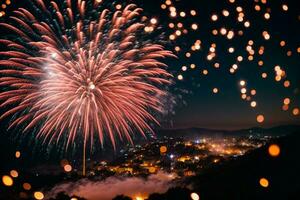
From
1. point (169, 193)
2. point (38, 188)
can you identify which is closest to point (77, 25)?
point (169, 193)

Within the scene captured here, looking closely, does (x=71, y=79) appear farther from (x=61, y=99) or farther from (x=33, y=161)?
(x=33, y=161)

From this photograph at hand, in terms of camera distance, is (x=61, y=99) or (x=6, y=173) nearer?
(x=61, y=99)

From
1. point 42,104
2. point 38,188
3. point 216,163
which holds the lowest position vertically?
point 38,188

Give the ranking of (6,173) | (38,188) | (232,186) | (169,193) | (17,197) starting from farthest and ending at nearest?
(6,173) → (38,188) → (17,197) → (232,186) → (169,193)

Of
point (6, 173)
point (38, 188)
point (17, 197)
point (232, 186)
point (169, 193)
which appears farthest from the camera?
point (6, 173)

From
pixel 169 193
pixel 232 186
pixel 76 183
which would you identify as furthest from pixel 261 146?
pixel 76 183

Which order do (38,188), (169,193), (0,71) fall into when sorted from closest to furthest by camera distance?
(0,71) → (169,193) → (38,188)

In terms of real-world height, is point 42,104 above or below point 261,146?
above

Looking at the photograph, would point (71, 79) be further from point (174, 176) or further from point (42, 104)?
point (174, 176)

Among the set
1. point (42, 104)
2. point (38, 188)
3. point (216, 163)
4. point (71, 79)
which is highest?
point (71, 79)
